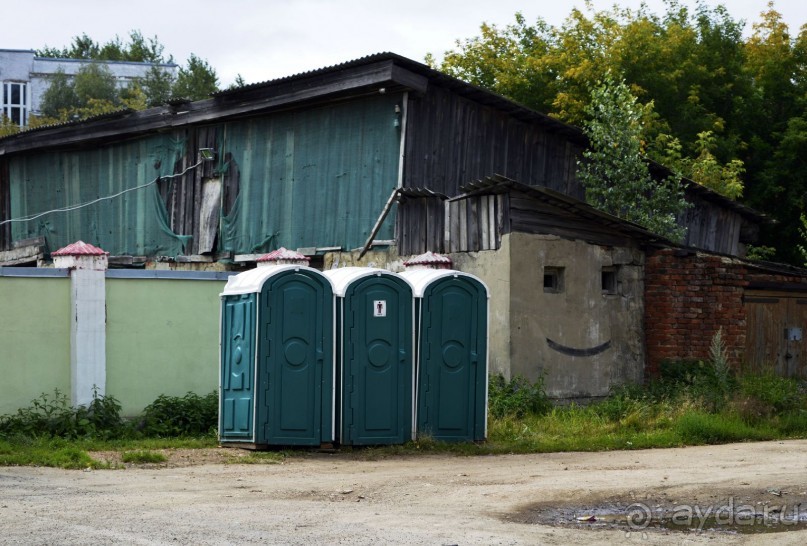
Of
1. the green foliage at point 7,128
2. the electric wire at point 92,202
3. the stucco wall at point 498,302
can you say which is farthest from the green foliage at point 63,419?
the green foliage at point 7,128

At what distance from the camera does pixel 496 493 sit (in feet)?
31.7

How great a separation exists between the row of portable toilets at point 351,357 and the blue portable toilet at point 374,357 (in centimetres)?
1

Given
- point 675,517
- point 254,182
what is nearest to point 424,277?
point 675,517

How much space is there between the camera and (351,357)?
12.8m

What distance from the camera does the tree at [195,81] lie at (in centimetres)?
6594

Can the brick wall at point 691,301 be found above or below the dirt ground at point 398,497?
above

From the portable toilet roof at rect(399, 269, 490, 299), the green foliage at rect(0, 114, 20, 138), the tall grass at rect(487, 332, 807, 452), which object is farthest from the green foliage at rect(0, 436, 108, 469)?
the green foliage at rect(0, 114, 20, 138)

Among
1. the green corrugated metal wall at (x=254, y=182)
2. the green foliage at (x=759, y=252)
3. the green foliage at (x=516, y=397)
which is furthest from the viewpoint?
the green foliage at (x=759, y=252)

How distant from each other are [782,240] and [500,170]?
56.1 ft

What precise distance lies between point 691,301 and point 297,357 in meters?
7.22

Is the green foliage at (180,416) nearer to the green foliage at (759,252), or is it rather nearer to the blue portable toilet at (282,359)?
the blue portable toilet at (282,359)

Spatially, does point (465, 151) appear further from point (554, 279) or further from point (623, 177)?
point (554, 279)

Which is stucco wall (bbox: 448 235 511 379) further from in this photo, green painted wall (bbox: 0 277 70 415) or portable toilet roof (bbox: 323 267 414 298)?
green painted wall (bbox: 0 277 70 415)

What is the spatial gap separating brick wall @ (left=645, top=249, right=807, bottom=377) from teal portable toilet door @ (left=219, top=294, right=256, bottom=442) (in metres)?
7.13
